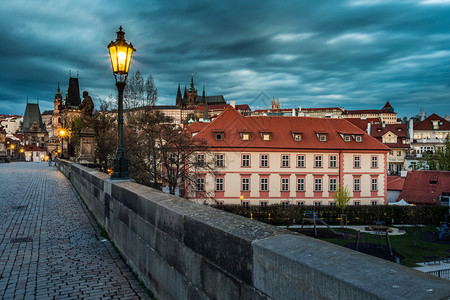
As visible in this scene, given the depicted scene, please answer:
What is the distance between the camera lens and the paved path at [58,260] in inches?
190

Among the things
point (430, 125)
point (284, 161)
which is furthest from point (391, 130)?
point (284, 161)

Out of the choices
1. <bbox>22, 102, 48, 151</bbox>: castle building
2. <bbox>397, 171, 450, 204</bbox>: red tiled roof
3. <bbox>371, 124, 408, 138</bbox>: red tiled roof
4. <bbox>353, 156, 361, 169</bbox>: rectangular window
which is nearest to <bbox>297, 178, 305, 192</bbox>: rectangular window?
<bbox>353, 156, 361, 169</bbox>: rectangular window

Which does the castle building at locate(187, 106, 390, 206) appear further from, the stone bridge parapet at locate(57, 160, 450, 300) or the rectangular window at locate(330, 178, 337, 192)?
the stone bridge parapet at locate(57, 160, 450, 300)

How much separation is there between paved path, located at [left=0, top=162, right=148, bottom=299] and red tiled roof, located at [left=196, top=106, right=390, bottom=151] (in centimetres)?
3125

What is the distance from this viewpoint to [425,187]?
4275 centimetres

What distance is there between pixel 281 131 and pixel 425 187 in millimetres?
18371

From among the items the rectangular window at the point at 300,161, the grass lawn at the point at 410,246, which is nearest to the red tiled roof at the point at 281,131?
the rectangular window at the point at 300,161

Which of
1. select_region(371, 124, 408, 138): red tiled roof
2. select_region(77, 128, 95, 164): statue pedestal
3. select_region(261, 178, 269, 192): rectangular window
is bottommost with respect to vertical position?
select_region(261, 178, 269, 192): rectangular window

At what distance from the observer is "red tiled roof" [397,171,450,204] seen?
41844 mm

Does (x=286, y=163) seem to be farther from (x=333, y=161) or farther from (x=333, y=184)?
(x=333, y=184)

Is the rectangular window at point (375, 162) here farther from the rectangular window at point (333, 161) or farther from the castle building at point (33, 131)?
the castle building at point (33, 131)

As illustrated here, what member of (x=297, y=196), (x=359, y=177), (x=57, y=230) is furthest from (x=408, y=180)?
(x=57, y=230)

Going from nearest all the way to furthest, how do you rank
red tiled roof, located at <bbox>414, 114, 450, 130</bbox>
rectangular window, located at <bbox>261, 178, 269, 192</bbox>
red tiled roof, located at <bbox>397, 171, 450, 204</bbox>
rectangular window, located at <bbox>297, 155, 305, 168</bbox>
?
rectangular window, located at <bbox>261, 178, 269, 192</bbox>, rectangular window, located at <bbox>297, 155, 305, 168</bbox>, red tiled roof, located at <bbox>397, 171, 450, 204</bbox>, red tiled roof, located at <bbox>414, 114, 450, 130</bbox>

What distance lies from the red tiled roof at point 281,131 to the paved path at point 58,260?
3125 cm
